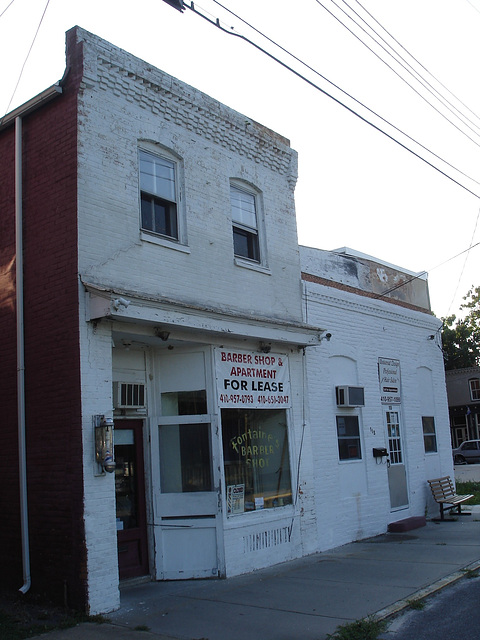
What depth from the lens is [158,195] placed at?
9.69 m

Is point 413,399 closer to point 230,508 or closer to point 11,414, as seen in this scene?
point 230,508

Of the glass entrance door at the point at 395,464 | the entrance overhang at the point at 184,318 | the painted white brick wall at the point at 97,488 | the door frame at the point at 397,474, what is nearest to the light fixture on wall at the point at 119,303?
the entrance overhang at the point at 184,318

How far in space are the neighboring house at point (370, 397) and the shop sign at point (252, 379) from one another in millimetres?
889

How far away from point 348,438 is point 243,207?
489 centimetres

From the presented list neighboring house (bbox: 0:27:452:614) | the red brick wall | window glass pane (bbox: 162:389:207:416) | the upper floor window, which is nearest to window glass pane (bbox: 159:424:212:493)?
neighboring house (bbox: 0:27:452:614)

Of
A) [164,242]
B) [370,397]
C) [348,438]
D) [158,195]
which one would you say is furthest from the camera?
[370,397]

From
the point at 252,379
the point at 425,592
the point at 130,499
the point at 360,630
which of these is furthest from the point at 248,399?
the point at 360,630

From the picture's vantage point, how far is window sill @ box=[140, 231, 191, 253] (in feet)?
30.1

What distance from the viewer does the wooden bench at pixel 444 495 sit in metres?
14.5

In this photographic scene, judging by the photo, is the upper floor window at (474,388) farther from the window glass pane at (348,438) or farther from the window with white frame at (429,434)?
the window glass pane at (348,438)

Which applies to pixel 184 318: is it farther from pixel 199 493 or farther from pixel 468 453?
pixel 468 453

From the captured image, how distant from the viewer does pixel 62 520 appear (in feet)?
25.6

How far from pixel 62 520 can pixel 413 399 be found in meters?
9.53

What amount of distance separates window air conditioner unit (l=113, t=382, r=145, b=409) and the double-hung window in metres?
2.24
